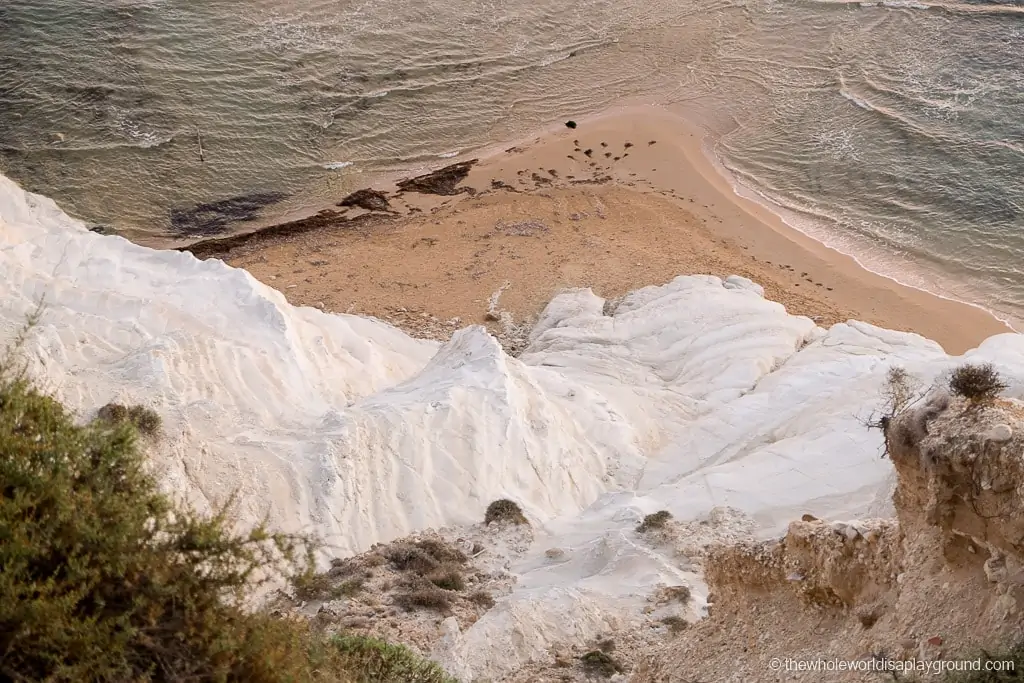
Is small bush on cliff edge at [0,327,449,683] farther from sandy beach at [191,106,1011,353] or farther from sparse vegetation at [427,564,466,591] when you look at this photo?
sandy beach at [191,106,1011,353]

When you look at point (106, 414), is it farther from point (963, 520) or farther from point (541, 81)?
point (541, 81)

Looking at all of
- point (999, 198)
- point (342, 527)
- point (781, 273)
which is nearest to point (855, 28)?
point (999, 198)

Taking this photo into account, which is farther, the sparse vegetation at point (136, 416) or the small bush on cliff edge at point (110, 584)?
the sparse vegetation at point (136, 416)

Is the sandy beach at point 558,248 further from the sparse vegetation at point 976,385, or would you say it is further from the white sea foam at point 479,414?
→ the sparse vegetation at point 976,385

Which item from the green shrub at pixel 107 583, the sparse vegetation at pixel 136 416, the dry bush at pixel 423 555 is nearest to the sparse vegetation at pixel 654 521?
the dry bush at pixel 423 555

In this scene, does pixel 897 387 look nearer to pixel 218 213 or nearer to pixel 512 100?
pixel 218 213
